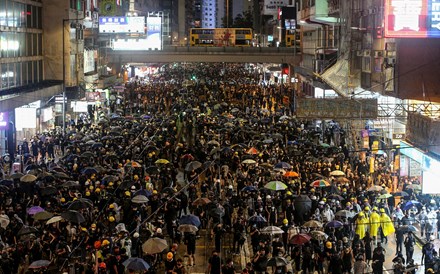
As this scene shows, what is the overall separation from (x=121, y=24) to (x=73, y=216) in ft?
172

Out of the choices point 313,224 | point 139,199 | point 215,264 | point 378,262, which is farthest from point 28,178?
point 378,262

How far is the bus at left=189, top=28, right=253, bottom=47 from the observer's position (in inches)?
3718

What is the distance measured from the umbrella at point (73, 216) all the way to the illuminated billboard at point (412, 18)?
11.5 metres

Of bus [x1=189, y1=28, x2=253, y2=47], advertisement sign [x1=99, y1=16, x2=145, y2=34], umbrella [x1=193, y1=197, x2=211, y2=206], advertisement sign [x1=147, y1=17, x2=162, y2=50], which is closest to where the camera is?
umbrella [x1=193, y1=197, x2=211, y2=206]

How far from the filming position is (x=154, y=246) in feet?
60.2

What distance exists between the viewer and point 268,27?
473 ft

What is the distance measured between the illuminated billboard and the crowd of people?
16.8 ft

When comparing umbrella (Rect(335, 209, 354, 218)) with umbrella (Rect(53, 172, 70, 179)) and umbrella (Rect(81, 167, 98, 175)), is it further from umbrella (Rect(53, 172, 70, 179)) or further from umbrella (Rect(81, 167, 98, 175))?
umbrella (Rect(53, 172, 70, 179))

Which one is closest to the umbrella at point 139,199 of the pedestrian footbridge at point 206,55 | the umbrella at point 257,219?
the umbrella at point 257,219

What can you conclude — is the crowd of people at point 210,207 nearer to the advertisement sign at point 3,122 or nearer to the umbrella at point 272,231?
the umbrella at point 272,231

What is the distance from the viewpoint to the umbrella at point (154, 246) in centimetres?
1823

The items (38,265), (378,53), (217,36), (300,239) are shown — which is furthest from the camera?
(217,36)

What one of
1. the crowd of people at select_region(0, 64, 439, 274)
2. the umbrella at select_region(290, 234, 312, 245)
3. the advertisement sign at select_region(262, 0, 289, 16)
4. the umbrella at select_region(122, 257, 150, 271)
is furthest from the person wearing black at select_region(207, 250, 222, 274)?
the advertisement sign at select_region(262, 0, 289, 16)

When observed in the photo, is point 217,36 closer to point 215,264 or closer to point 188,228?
point 188,228
